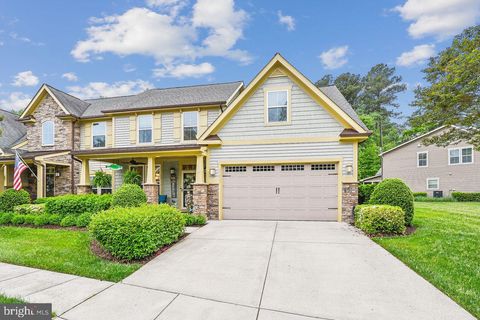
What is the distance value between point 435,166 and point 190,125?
872 inches

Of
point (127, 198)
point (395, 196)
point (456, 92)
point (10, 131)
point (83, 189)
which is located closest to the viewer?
point (456, 92)

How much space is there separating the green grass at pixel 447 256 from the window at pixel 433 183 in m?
16.3

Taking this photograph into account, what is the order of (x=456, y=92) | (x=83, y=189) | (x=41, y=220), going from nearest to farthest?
(x=456, y=92), (x=41, y=220), (x=83, y=189)

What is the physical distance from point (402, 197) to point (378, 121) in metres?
36.2

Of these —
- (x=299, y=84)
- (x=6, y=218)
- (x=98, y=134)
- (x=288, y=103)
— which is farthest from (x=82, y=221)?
(x=299, y=84)

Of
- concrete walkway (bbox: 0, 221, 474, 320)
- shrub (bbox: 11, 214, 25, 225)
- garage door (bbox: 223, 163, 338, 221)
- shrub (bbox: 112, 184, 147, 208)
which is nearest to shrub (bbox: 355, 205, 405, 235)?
concrete walkway (bbox: 0, 221, 474, 320)

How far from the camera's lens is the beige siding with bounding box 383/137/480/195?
1970 cm

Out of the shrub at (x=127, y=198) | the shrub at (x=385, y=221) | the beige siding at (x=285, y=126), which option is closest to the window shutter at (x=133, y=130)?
the shrub at (x=127, y=198)

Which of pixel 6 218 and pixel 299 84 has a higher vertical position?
pixel 299 84

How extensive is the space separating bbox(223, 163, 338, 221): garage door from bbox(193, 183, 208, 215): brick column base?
0.86 m

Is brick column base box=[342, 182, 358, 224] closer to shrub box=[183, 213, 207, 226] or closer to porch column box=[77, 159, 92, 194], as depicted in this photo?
shrub box=[183, 213, 207, 226]

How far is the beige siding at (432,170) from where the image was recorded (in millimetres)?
19703

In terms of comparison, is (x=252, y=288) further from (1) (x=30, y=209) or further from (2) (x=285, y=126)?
(1) (x=30, y=209)

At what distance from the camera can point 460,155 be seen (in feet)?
65.9
